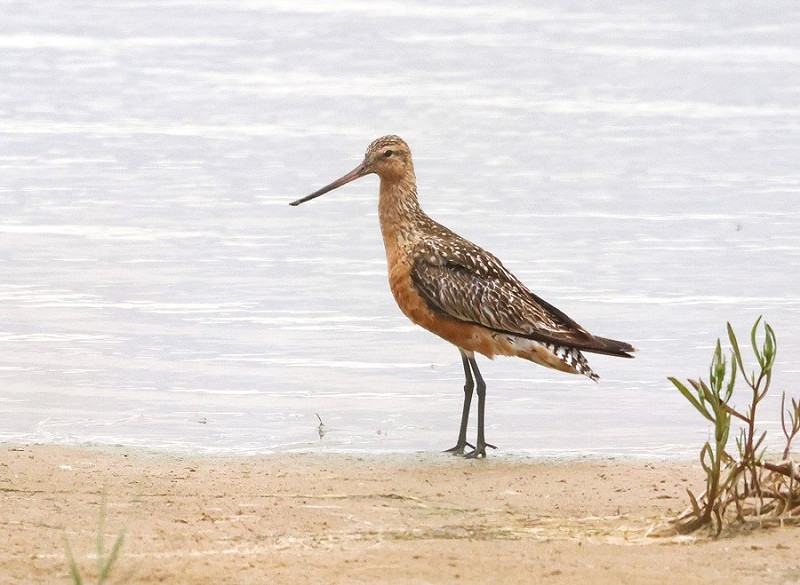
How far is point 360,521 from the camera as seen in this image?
685 centimetres

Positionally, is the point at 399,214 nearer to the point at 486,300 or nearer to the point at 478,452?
the point at 486,300

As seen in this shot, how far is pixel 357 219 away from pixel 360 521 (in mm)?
7564

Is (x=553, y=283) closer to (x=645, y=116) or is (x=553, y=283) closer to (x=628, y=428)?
(x=628, y=428)

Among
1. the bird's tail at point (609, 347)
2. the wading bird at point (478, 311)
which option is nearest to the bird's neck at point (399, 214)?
the wading bird at point (478, 311)

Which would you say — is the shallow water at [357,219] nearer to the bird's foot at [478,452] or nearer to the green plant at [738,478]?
the bird's foot at [478,452]

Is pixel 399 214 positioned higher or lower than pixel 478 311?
higher

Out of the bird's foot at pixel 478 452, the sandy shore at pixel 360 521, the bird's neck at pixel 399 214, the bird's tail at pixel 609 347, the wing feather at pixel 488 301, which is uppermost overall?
the bird's neck at pixel 399 214

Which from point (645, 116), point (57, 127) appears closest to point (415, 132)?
point (645, 116)

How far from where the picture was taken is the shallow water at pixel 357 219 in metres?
9.61

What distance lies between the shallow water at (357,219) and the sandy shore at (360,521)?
2.63 feet

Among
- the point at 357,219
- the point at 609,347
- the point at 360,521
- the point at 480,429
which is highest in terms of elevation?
the point at 357,219

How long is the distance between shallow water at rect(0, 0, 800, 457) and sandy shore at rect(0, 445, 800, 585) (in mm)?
802

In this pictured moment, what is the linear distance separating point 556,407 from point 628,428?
568 mm

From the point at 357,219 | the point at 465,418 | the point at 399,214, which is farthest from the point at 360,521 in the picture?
the point at 357,219
